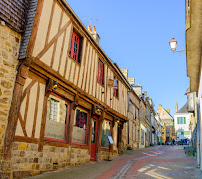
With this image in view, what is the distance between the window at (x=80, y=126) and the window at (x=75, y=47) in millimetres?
2074

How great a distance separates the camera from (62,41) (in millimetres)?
7914

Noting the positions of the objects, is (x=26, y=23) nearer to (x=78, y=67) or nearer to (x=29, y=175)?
(x=78, y=67)

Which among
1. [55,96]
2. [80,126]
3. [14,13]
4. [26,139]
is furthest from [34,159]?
[14,13]

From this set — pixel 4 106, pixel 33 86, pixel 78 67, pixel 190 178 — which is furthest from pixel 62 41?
pixel 190 178

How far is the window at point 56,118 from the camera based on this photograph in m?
7.39

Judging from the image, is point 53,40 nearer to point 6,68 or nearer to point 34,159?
point 6,68

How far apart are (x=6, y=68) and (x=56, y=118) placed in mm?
2646

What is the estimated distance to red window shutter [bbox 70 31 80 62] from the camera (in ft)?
28.9

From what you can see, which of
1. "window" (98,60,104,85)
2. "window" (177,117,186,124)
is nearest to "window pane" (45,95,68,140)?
"window" (98,60,104,85)

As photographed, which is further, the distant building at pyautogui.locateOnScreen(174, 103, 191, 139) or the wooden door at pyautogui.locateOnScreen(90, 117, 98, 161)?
the distant building at pyautogui.locateOnScreen(174, 103, 191, 139)

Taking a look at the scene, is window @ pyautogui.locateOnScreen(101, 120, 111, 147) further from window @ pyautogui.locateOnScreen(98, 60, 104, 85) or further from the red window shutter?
the red window shutter

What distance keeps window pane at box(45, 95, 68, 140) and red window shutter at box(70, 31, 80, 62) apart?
188 cm

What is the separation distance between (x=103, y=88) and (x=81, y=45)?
9.64 feet

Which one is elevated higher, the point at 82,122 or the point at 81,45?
the point at 81,45
